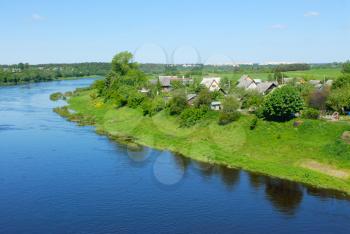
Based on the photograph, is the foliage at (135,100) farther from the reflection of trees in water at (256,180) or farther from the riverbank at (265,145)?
the reflection of trees in water at (256,180)

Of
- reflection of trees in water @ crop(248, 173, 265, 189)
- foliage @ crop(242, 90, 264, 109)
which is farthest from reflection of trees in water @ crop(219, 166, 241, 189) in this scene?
foliage @ crop(242, 90, 264, 109)

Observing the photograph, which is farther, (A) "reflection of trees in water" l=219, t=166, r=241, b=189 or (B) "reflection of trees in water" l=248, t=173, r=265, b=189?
(A) "reflection of trees in water" l=219, t=166, r=241, b=189

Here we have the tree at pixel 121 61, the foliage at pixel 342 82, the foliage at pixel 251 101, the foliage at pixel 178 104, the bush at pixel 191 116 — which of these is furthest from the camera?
the tree at pixel 121 61

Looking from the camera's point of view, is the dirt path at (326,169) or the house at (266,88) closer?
the dirt path at (326,169)

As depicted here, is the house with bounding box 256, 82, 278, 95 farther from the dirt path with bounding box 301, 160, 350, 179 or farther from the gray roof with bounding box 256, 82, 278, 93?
the dirt path with bounding box 301, 160, 350, 179

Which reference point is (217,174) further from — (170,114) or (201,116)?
(170,114)

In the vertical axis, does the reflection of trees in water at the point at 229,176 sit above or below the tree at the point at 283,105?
below

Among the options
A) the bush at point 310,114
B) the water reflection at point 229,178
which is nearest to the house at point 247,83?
the bush at point 310,114

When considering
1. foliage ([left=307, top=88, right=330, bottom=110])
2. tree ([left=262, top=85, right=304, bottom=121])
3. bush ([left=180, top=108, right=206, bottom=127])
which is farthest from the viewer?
bush ([left=180, top=108, right=206, bottom=127])
